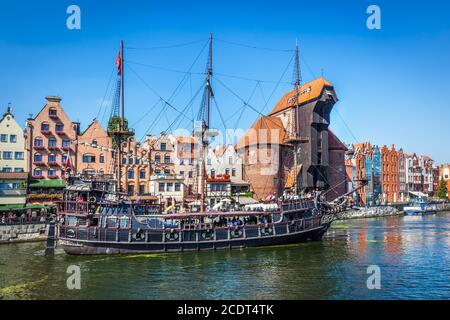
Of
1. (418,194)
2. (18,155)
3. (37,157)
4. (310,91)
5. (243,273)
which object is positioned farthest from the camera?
(418,194)

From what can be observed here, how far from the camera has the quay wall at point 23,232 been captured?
1938 inches

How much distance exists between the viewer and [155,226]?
4150 centimetres

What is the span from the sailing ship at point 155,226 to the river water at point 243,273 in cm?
135

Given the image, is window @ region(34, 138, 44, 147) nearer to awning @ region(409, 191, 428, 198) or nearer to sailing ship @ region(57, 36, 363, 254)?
sailing ship @ region(57, 36, 363, 254)

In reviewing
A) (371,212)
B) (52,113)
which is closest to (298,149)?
(371,212)

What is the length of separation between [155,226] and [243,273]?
12.8 meters

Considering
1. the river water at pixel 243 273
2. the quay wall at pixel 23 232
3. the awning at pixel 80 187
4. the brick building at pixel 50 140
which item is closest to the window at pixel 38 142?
the brick building at pixel 50 140

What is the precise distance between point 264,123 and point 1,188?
50586mm

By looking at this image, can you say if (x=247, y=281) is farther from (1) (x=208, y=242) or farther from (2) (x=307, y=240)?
(2) (x=307, y=240)

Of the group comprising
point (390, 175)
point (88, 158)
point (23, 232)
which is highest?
point (88, 158)

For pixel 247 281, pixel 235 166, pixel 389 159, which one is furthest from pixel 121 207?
pixel 389 159

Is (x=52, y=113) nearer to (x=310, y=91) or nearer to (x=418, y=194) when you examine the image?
(x=310, y=91)

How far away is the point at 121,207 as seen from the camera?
42.2m

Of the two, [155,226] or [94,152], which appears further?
[94,152]
